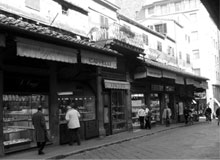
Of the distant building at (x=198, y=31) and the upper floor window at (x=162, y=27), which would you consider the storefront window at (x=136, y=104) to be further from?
the distant building at (x=198, y=31)

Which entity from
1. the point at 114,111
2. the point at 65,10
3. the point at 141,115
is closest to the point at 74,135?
the point at 114,111

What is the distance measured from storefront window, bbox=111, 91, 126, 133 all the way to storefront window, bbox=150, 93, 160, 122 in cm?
543

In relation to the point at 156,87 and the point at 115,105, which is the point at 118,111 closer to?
the point at 115,105

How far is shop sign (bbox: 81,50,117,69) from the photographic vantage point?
14167 millimetres

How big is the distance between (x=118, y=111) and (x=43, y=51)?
1033 cm

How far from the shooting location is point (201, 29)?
2234 inches

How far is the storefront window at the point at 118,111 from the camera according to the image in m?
20.5

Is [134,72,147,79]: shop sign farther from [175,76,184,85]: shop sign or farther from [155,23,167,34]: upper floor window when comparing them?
[155,23,167,34]: upper floor window

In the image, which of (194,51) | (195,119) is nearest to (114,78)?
(195,119)

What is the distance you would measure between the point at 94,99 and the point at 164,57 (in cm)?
1540

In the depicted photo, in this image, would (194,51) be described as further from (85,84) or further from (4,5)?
(4,5)

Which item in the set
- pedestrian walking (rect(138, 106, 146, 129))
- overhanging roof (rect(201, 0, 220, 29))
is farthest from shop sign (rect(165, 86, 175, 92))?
overhanging roof (rect(201, 0, 220, 29))

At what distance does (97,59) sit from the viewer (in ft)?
49.0

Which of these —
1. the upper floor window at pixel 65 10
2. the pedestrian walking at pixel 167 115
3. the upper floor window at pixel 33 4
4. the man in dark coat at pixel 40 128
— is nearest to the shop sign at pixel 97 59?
the man in dark coat at pixel 40 128
